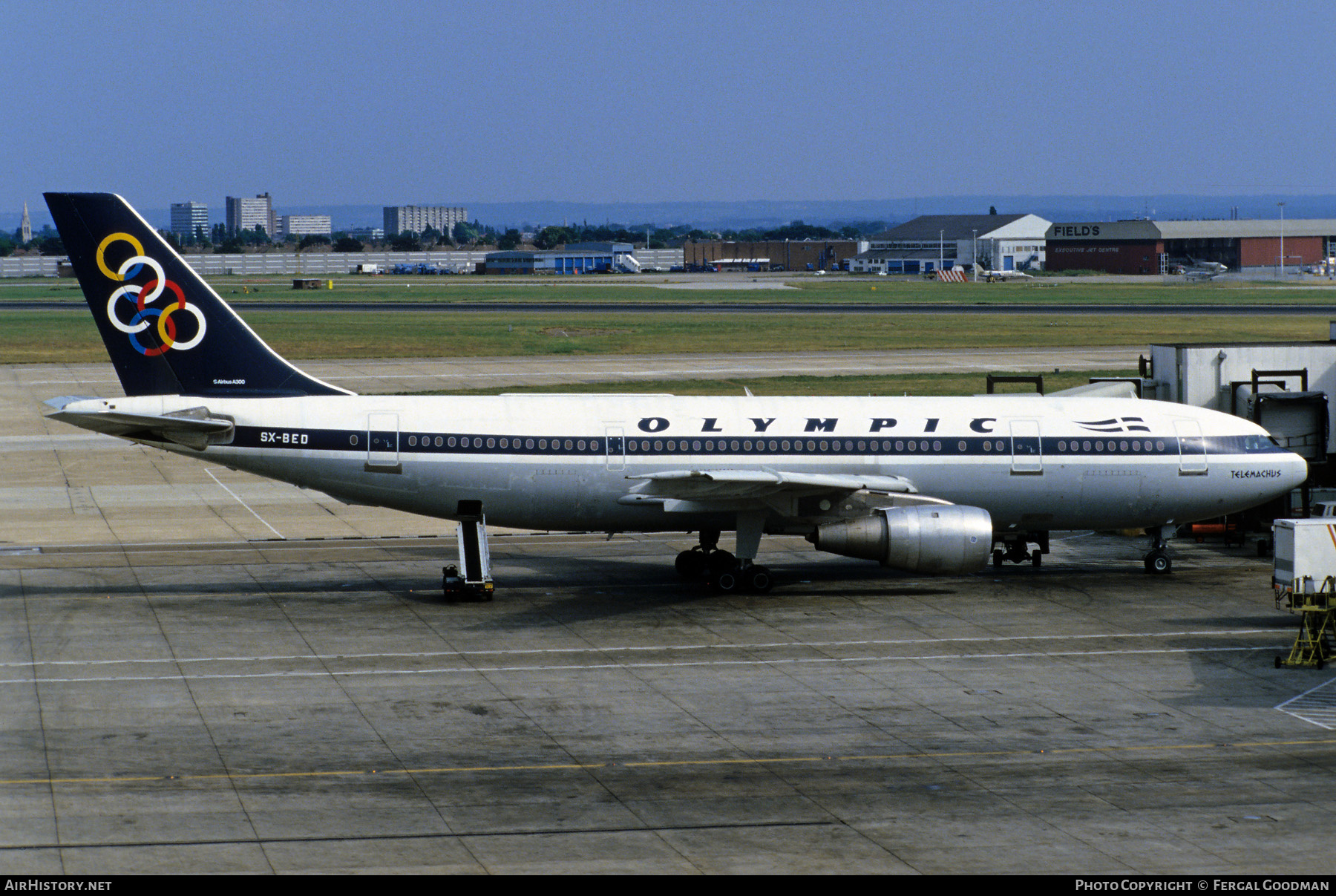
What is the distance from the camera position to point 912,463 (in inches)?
1366

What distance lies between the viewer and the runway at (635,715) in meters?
18.4

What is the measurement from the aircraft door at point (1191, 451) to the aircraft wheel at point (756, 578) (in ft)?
34.8

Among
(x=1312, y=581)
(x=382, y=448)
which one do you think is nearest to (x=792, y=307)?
(x=382, y=448)

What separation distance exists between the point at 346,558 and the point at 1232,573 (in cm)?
2321

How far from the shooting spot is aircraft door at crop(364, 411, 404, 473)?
3319 centimetres

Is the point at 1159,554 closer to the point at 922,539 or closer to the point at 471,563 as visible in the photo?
the point at 922,539

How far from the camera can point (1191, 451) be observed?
3578 centimetres

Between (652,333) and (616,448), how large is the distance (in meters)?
77.0

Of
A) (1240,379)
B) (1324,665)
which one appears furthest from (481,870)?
(1240,379)

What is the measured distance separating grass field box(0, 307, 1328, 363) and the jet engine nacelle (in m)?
64.9

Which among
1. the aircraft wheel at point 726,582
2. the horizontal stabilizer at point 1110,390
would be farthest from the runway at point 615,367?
the aircraft wheel at point 726,582

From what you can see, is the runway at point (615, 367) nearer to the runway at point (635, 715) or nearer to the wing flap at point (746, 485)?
the runway at point (635, 715)

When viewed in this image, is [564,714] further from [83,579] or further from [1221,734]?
[83,579]
